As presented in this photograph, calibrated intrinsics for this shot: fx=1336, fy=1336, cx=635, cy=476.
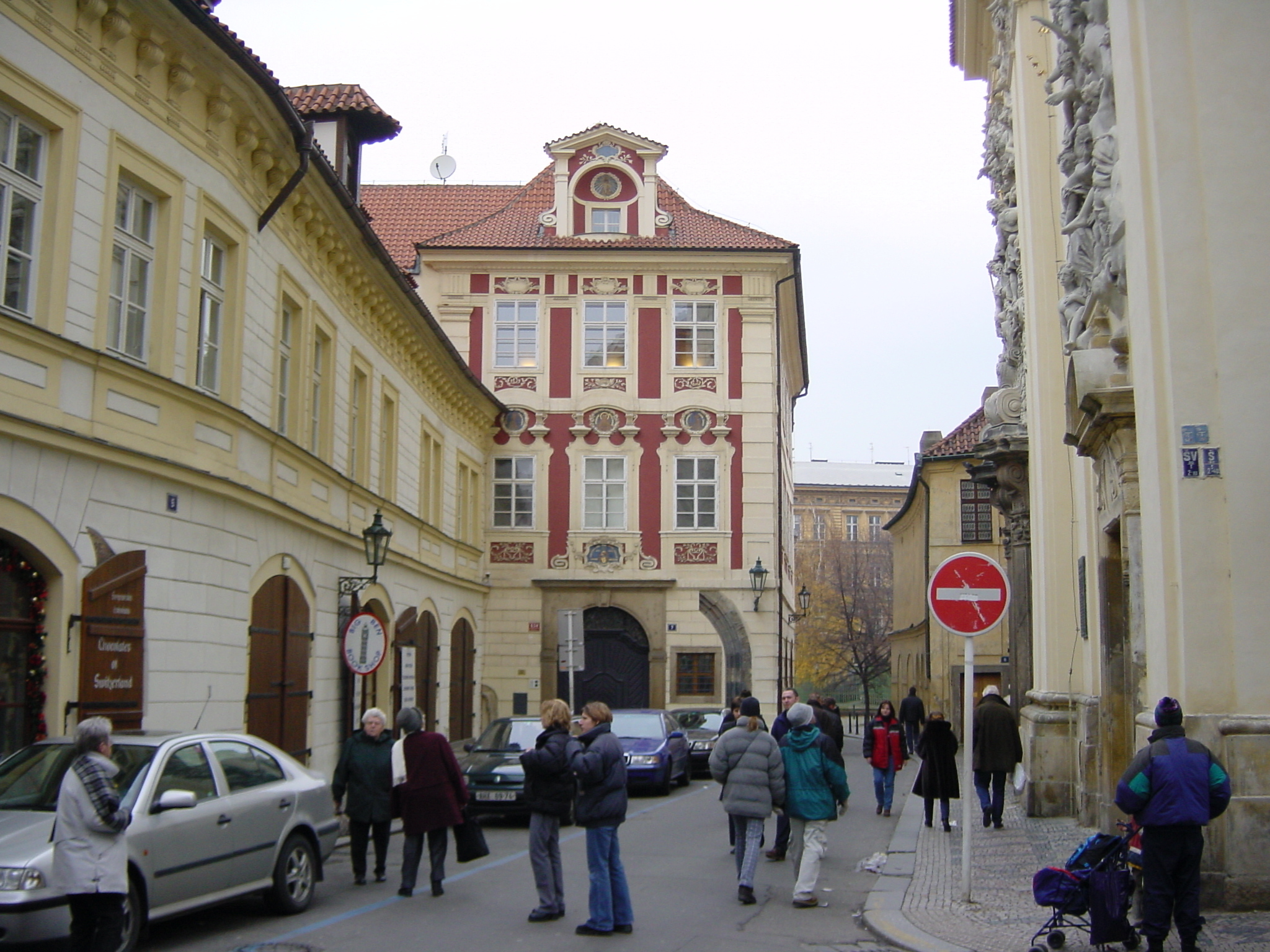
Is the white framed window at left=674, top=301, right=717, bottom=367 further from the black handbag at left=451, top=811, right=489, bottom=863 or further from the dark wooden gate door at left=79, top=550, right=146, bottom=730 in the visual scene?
the black handbag at left=451, top=811, right=489, bottom=863

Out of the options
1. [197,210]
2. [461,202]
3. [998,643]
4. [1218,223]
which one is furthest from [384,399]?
[998,643]

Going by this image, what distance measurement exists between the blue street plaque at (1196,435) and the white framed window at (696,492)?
23520 millimetres

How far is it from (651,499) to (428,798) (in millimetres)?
22518

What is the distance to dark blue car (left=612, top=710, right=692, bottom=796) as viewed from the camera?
71.7 feet

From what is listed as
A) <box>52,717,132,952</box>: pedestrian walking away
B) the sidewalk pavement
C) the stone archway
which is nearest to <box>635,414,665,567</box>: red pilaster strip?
the stone archway

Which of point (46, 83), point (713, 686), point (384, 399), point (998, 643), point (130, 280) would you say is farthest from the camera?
point (998, 643)

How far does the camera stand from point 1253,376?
33.1 ft

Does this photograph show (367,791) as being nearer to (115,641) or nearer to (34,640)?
(115,641)

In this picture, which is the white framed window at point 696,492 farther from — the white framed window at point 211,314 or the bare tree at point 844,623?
the bare tree at point 844,623

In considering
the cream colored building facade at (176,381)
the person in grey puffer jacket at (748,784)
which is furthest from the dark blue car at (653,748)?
the person in grey puffer jacket at (748,784)

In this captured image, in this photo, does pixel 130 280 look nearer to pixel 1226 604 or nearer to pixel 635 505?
pixel 1226 604

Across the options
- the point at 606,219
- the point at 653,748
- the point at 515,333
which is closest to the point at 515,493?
the point at 515,333

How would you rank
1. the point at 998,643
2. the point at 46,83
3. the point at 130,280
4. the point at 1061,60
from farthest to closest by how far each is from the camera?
the point at 998,643
the point at 1061,60
the point at 130,280
the point at 46,83

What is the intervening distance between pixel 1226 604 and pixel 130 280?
1010 centimetres
